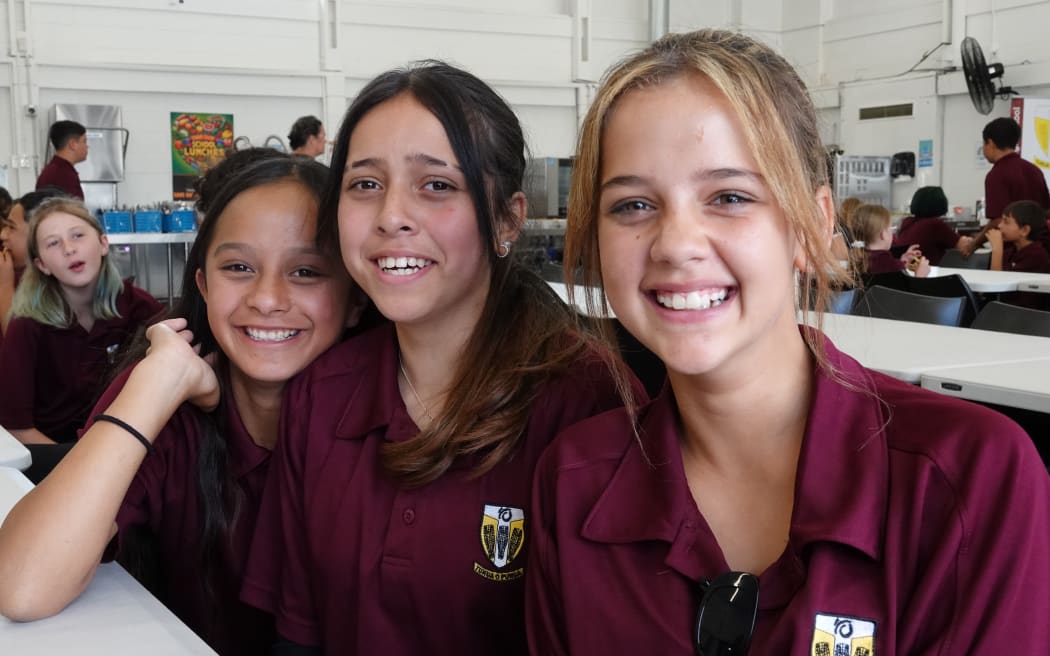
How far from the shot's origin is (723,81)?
98 centimetres

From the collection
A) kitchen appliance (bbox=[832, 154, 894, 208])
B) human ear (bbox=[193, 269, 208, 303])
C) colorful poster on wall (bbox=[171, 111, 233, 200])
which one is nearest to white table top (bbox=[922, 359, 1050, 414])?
human ear (bbox=[193, 269, 208, 303])

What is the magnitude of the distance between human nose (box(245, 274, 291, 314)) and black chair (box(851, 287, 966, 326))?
2300mm

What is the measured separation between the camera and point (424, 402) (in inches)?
58.9

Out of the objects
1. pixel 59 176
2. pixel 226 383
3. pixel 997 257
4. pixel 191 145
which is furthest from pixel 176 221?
pixel 226 383

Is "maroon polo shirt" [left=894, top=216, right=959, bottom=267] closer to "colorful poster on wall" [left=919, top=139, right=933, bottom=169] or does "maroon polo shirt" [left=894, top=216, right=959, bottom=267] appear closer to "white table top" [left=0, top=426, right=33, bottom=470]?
"colorful poster on wall" [left=919, top=139, right=933, bottom=169]

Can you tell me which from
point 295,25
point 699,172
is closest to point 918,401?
point 699,172

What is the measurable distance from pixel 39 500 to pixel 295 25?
9097 millimetres

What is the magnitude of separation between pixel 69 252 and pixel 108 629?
84.2 inches

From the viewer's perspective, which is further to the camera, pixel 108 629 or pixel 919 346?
pixel 919 346

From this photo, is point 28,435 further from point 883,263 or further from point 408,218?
point 883,263

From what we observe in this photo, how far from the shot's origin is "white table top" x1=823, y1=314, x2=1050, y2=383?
224 cm

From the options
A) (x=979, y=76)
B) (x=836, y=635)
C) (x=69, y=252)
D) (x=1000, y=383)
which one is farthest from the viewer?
(x=979, y=76)

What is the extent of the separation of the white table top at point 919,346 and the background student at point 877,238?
2096 millimetres

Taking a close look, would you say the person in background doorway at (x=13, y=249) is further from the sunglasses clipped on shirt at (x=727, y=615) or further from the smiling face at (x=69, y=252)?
the sunglasses clipped on shirt at (x=727, y=615)
